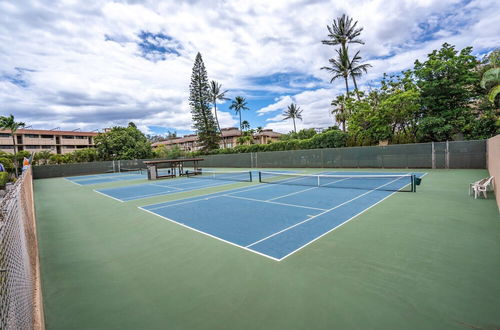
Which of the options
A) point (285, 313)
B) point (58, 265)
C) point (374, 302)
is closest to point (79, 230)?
point (58, 265)

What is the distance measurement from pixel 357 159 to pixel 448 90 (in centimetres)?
939

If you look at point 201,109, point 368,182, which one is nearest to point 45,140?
point 201,109

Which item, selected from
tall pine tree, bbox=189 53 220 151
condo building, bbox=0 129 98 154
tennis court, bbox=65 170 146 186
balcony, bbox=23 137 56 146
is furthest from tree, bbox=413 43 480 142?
balcony, bbox=23 137 56 146

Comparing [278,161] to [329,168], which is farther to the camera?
[278,161]

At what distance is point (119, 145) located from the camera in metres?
40.8

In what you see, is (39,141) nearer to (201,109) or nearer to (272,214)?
(201,109)

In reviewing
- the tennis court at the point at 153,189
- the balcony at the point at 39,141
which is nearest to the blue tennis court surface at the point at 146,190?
the tennis court at the point at 153,189

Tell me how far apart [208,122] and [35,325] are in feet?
156

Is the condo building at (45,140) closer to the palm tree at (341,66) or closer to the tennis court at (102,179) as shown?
the tennis court at (102,179)

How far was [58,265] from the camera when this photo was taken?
494cm

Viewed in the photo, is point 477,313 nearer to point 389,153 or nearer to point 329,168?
point 389,153

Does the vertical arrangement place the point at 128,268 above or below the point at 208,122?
below

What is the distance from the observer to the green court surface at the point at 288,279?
10.0ft

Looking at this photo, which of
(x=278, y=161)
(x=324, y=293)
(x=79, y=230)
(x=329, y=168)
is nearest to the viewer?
(x=324, y=293)
